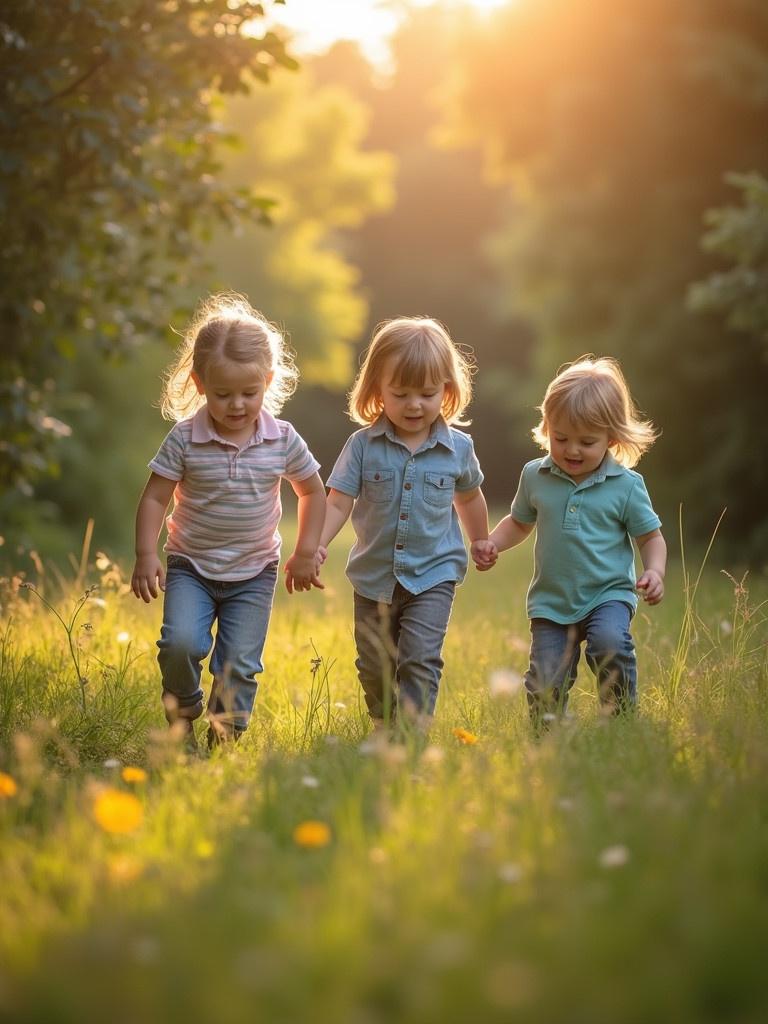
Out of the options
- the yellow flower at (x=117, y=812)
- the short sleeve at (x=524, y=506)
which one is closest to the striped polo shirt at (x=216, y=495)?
the short sleeve at (x=524, y=506)

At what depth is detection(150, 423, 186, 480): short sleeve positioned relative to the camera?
4090 mm

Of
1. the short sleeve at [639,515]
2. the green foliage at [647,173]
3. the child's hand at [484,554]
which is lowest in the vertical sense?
the child's hand at [484,554]

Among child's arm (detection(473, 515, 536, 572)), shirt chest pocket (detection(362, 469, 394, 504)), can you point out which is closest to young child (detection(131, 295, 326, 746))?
shirt chest pocket (detection(362, 469, 394, 504))

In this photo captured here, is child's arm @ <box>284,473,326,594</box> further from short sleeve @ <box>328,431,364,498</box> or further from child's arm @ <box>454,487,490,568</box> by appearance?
child's arm @ <box>454,487,490,568</box>

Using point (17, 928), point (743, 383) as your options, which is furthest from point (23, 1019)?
point (743, 383)

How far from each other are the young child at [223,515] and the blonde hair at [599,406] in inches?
36.2

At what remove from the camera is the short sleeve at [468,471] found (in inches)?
168

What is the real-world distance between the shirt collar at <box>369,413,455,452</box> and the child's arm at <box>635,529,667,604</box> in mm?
774

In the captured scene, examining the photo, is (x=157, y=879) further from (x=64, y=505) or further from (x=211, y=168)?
(x=64, y=505)

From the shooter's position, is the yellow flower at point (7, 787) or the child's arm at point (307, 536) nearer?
the yellow flower at point (7, 787)

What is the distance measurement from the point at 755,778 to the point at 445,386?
6.42 ft

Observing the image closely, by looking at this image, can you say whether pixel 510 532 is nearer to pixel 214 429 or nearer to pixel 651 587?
pixel 651 587

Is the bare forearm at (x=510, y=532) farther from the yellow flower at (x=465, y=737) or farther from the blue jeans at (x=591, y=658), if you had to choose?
the yellow flower at (x=465, y=737)

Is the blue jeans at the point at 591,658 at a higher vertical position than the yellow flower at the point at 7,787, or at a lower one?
higher
